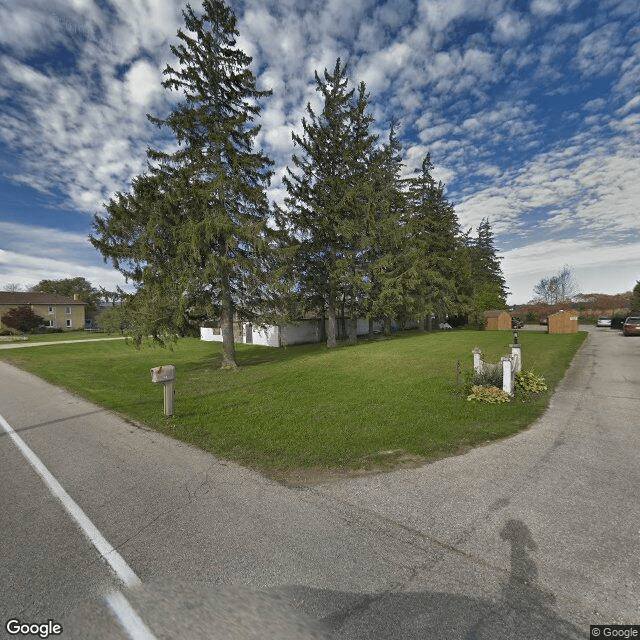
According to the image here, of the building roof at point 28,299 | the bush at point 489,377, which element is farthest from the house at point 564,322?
the building roof at point 28,299

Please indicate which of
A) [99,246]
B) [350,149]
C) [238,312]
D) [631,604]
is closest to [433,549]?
[631,604]

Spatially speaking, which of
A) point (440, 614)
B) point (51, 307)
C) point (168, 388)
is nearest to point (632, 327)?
point (440, 614)

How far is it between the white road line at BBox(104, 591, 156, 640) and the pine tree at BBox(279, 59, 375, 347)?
19.5 m

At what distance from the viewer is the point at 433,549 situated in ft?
10.2

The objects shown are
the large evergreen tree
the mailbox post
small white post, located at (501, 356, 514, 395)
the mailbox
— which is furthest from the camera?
the large evergreen tree

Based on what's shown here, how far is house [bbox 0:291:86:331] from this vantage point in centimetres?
5069

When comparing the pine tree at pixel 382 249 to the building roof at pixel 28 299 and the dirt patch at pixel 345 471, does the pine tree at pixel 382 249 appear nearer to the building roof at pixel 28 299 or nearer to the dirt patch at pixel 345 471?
the dirt patch at pixel 345 471

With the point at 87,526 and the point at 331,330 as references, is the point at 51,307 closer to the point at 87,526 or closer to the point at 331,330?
the point at 331,330

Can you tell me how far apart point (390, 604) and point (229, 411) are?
5988mm

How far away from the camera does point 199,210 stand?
13578 millimetres

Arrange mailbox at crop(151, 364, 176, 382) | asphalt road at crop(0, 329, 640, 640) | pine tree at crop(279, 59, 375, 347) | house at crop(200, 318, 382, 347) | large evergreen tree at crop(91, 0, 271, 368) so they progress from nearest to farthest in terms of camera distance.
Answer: asphalt road at crop(0, 329, 640, 640) < mailbox at crop(151, 364, 176, 382) < large evergreen tree at crop(91, 0, 271, 368) < pine tree at crop(279, 59, 375, 347) < house at crop(200, 318, 382, 347)

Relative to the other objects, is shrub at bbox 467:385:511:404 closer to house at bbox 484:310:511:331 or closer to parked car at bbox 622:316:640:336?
parked car at bbox 622:316:640:336

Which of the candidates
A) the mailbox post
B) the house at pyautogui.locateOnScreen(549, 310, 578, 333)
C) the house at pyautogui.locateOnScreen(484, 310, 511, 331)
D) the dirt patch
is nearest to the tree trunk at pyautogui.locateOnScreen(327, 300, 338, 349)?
the mailbox post

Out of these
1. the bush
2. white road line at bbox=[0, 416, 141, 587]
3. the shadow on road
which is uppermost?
the bush
